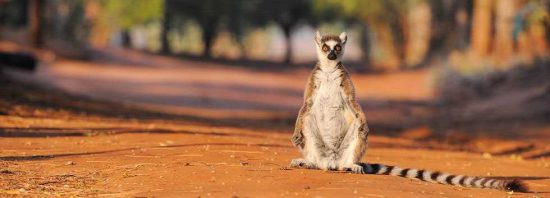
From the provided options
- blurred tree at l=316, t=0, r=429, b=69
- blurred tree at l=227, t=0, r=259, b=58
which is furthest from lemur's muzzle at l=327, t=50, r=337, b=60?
blurred tree at l=227, t=0, r=259, b=58

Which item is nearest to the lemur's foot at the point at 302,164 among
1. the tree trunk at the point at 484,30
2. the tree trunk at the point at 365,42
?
the tree trunk at the point at 484,30

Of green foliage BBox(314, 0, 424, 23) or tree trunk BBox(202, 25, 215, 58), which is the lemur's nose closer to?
green foliage BBox(314, 0, 424, 23)

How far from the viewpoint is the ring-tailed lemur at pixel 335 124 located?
10.4 m

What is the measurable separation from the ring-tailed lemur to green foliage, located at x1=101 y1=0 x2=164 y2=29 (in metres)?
66.7

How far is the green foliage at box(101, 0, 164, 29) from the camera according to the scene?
3027 inches

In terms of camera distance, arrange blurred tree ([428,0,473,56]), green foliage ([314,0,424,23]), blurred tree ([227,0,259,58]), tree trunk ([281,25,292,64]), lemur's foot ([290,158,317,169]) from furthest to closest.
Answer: tree trunk ([281,25,292,64]) < blurred tree ([227,0,259,58]) < green foliage ([314,0,424,23]) < blurred tree ([428,0,473,56]) < lemur's foot ([290,158,317,169])

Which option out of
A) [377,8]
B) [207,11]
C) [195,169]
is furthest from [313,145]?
[207,11]

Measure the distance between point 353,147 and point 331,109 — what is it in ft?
1.48

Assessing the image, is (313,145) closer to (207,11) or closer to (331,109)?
(331,109)

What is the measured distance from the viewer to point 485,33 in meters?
43.8

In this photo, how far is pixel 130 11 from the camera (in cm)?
7894

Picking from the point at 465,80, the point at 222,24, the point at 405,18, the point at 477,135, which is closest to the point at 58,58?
the point at 465,80

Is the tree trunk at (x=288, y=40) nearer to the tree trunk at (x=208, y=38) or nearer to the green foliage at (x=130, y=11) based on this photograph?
the tree trunk at (x=208, y=38)

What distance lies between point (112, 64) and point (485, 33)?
19.6 metres
